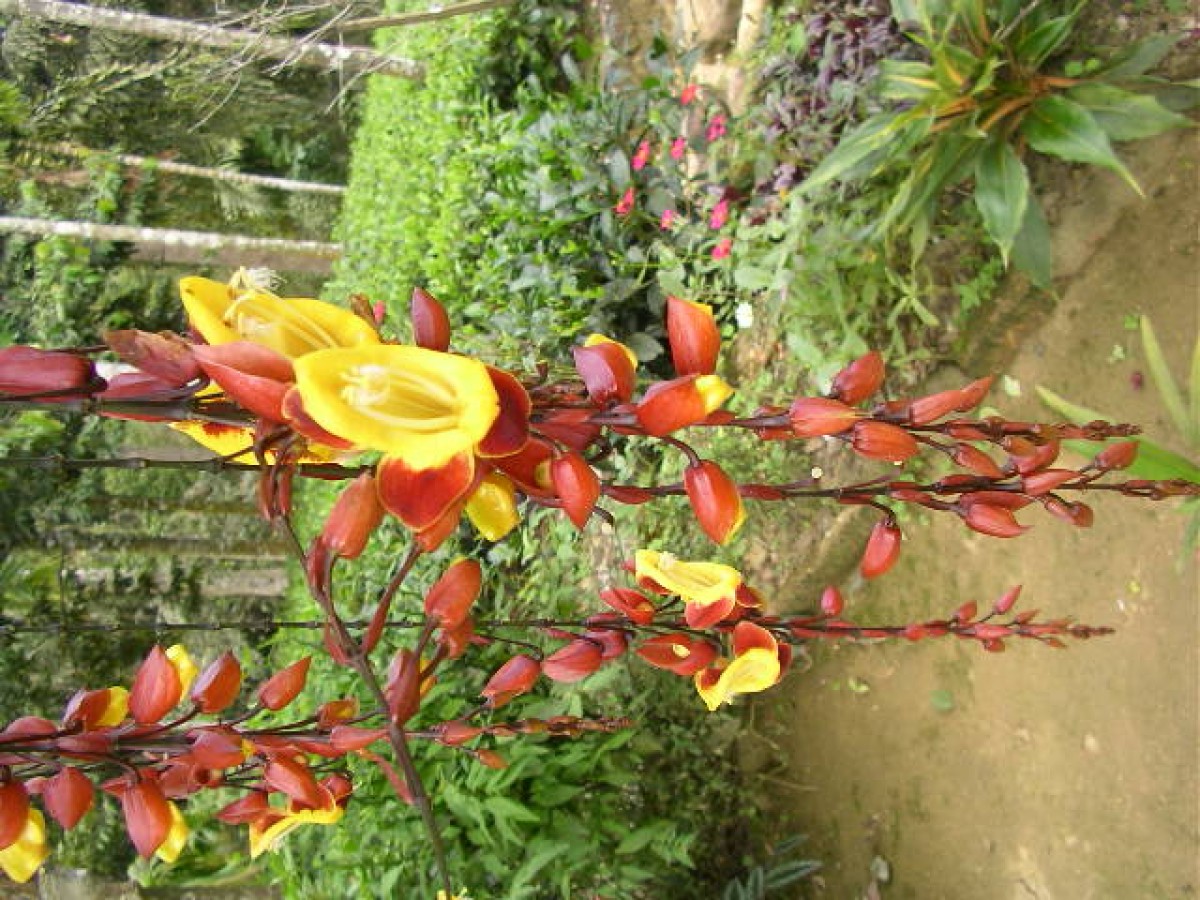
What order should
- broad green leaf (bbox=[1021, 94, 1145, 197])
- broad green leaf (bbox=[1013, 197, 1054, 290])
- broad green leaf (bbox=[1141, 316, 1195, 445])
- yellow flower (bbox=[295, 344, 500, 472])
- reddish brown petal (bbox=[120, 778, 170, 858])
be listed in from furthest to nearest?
broad green leaf (bbox=[1013, 197, 1054, 290]) → broad green leaf (bbox=[1021, 94, 1145, 197]) → broad green leaf (bbox=[1141, 316, 1195, 445]) → reddish brown petal (bbox=[120, 778, 170, 858]) → yellow flower (bbox=[295, 344, 500, 472])

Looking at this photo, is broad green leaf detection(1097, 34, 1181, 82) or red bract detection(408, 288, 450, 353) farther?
broad green leaf detection(1097, 34, 1181, 82)

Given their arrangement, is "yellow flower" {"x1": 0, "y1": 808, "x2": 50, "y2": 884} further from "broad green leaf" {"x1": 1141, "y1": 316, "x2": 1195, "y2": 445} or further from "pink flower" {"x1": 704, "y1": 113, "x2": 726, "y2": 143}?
"pink flower" {"x1": 704, "y1": 113, "x2": 726, "y2": 143}

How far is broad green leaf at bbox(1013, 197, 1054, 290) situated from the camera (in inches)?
82.8

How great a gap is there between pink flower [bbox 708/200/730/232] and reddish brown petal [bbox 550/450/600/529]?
2.16m

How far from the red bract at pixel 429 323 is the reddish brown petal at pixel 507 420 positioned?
0.25 ft

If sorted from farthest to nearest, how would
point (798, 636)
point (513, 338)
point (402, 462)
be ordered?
point (513, 338) < point (798, 636) < point (402, 462)

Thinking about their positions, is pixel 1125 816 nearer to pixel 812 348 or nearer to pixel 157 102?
pixel 812 348

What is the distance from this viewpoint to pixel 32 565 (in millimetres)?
5121

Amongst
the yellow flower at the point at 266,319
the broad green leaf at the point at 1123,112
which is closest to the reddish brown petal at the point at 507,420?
the yellow flower at the point at 266,319

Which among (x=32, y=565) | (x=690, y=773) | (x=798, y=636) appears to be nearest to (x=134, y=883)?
(x=690, y=773)

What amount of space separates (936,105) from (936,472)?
3.09ft

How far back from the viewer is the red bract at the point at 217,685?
2.86ft

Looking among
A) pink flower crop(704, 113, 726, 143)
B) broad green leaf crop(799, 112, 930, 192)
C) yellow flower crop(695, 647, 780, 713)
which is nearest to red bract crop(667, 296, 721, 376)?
yellow flower crop(695, 647, 780, 713)

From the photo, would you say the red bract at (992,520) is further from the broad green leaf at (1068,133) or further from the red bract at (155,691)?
the broad green leaf at (1068,133)
